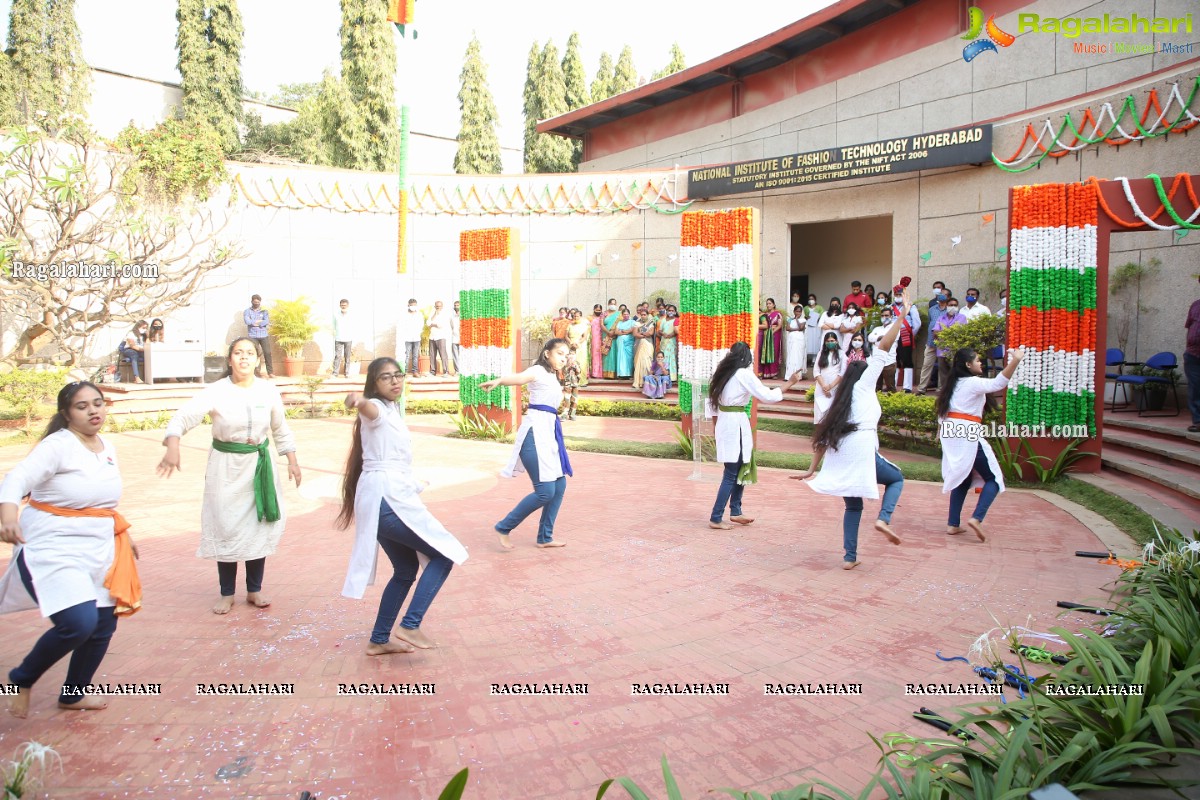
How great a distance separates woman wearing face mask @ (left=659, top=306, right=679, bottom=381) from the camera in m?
16.0

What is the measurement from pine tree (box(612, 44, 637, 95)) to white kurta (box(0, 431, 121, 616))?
96.7ft

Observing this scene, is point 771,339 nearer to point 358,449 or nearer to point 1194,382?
point 1194,382

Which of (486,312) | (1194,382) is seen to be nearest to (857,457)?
(1194,382)

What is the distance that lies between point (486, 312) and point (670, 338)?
459cm

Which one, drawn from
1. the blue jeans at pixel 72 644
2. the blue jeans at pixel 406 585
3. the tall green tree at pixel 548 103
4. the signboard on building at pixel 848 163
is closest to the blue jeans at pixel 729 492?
the blue jeans at pixel 406 585

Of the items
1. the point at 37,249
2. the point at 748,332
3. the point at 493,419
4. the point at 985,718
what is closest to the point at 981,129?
the point at 748,332

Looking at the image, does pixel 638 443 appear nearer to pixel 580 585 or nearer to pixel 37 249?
pixel 580 585

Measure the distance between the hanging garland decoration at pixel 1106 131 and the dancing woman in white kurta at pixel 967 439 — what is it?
6846mm

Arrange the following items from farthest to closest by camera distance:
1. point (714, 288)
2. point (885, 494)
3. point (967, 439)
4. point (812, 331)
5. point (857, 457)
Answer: point (812, 331)
point (714, 288)
point (967, 439)
point (885, 494)
point (857, 457)

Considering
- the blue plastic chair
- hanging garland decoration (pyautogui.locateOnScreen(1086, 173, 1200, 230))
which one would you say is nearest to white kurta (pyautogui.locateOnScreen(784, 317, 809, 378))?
the blue plastic chair

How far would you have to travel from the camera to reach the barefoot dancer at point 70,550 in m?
3.51

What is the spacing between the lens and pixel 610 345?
58.2 ft

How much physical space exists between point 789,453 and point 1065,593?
5810 millimetres

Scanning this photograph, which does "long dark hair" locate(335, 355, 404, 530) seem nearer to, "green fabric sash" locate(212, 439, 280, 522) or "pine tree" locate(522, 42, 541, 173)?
"green fabric sash" locate(212, 439, 280, 522)
